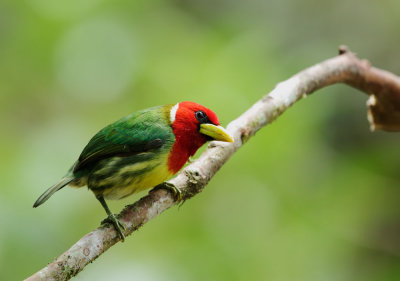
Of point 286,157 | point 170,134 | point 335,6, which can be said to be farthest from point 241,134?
point 335,6

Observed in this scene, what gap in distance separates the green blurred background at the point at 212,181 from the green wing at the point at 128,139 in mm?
666

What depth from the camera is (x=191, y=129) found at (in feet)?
9.73

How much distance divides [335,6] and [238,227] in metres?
4.20

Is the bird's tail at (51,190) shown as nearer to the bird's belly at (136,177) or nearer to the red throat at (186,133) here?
the bird's belly at (136,177)

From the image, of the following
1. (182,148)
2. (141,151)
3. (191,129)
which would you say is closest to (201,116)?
(191,129)

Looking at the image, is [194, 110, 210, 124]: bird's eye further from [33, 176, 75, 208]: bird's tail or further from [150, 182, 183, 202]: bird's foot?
[33, 176, 75, 208]: bird's tail

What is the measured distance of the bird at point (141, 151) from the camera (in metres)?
2.77

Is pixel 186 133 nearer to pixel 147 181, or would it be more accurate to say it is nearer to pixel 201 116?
pixel 201 116

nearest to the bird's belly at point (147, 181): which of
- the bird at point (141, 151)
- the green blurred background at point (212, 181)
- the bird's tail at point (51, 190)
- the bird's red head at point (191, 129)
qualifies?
the bird at point (141, 151)

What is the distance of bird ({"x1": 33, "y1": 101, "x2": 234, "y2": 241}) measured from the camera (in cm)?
277

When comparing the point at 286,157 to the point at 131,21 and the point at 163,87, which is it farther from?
the point at 131,21

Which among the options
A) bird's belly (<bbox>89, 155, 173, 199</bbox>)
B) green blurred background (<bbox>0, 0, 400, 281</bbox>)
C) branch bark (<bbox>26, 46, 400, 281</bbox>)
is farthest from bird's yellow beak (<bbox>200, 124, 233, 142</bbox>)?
green blurred background (<bbox>0, 0, 400, 281</bbox>)

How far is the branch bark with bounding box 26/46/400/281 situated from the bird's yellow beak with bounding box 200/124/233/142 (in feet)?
0.47

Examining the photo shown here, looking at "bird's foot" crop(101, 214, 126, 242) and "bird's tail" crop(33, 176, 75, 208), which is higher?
"bird's tail" crop(33, 176, 75, 208)
